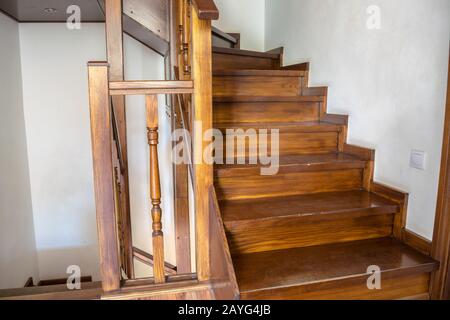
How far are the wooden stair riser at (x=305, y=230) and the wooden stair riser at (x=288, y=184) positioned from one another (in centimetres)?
27

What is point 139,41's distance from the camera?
355 centimetres

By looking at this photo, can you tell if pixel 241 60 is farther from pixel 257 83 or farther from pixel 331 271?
pixel 331 271

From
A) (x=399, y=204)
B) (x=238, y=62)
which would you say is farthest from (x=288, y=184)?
(x=238, y=62)

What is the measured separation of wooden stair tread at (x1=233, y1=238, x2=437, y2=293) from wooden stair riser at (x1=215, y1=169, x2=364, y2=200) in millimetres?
330

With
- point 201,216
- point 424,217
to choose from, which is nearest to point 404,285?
point 424,217

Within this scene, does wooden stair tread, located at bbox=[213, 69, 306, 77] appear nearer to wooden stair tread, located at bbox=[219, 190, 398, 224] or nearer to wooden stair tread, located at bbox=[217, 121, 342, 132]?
wooden stair tread, located at bbox=[217, 121, 342, 132]

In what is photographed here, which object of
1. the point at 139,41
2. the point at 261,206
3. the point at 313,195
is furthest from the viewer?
the point at 139,41

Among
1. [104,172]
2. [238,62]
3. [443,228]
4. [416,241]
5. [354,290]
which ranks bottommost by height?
[354,290]

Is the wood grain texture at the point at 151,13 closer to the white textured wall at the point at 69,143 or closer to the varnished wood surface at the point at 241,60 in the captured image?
the varnished wood surface at the point at 241,60

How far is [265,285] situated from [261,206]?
1.45 ft

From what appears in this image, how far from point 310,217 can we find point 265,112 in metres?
0.93

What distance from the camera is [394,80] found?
1.73 meters

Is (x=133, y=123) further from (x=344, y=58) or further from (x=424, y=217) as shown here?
(x=424, y=217)

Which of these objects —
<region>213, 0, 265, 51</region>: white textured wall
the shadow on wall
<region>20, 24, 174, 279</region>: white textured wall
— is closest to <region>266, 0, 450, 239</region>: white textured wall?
<region>213, 0, 265, 51</region>: white textured wall
